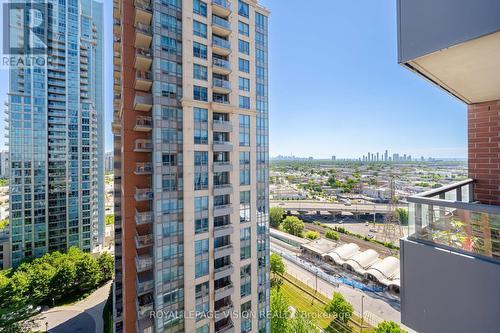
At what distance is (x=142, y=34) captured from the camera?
10570mm

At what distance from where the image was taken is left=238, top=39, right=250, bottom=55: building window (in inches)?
487

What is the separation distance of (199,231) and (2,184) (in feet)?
241

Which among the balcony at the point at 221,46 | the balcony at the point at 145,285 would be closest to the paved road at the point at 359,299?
the balcony at the point at 145,285

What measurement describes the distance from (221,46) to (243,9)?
9.58 feet

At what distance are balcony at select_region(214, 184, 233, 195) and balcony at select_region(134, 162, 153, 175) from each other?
312 cm

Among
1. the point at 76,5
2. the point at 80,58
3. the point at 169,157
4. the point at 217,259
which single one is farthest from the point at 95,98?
the point at 217,259

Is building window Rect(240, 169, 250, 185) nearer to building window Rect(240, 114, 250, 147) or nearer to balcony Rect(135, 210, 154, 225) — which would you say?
building window Rect(240, 114, 250, 147)

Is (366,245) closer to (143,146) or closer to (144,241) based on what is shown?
(144,241)

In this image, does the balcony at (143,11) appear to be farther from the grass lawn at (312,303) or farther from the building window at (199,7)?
the grass lawn at (312,303)

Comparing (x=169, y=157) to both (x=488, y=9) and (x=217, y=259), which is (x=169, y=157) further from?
(x=488, y=9)

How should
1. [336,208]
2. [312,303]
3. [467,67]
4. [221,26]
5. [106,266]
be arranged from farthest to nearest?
[336,208], [106,266], [312,303], [221,26], [467,67]

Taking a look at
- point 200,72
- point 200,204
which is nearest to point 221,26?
point 200,72

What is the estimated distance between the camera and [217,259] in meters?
11.6

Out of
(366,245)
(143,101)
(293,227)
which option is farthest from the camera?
(293,227)
